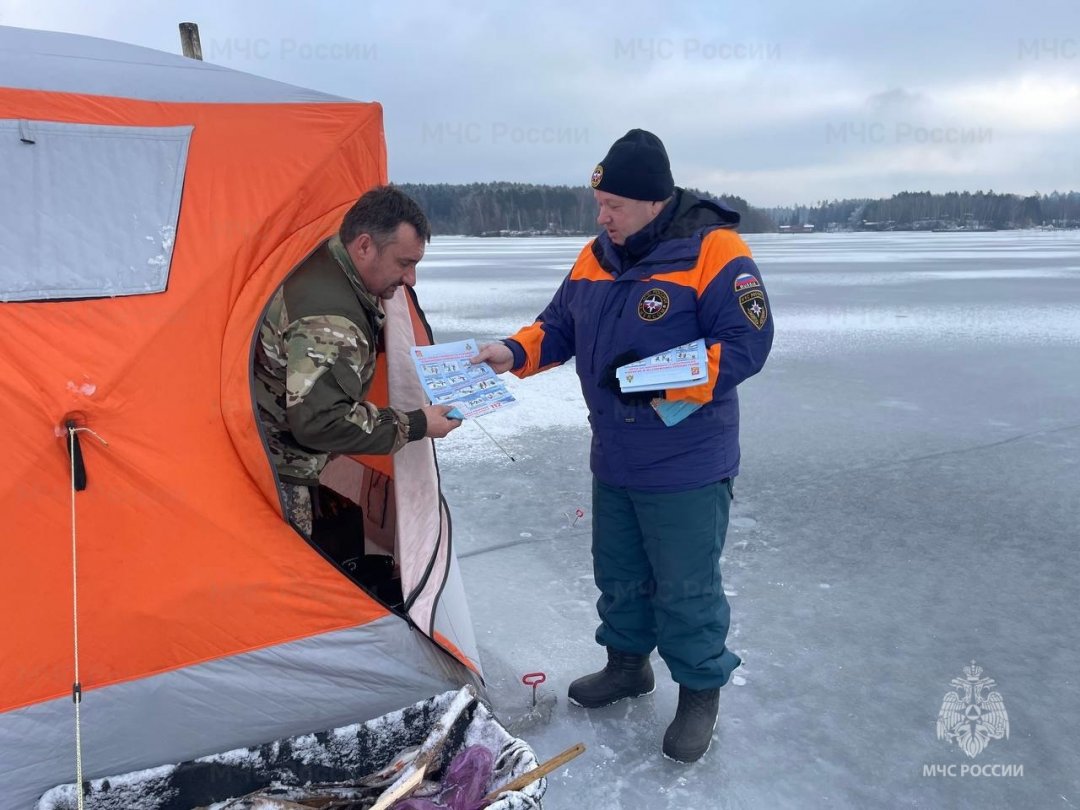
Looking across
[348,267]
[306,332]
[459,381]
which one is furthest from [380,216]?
[459,381]

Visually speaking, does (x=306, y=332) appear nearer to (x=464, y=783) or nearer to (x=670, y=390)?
(x=670, y=390)

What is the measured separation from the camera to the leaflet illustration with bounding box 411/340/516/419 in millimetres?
2348

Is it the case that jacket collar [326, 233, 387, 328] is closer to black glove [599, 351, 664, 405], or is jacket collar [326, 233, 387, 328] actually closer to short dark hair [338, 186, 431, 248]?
short dark hair [338, 186, 431, 248]

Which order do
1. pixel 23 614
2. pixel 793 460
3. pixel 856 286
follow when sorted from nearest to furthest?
pixel 23 614
pixel 793 460
pixel 856 286

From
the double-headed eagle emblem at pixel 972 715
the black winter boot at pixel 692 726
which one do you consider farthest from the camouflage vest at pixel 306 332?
the double-headed eagle emblem at pixel 972 715

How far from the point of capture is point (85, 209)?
6.66 feet

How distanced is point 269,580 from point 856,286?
15525 mm

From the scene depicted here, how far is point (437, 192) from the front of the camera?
60.8 metres

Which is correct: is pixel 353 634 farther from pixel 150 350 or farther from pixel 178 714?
pixel 150 350

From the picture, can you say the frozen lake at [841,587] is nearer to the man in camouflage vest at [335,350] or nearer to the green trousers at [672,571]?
the green trousers at [672,571]

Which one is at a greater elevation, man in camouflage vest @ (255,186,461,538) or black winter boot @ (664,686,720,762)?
man in camouflage vest @ (255,186,461,538)

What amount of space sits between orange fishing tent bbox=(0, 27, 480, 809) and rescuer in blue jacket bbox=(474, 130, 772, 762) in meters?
0.67

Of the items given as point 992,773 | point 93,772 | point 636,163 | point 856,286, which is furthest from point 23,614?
point 856,286

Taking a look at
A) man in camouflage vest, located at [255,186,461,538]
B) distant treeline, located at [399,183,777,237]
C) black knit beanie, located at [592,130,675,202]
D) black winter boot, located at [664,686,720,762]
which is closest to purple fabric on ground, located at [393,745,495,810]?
black winter boot, located at [664,686,720,762]
